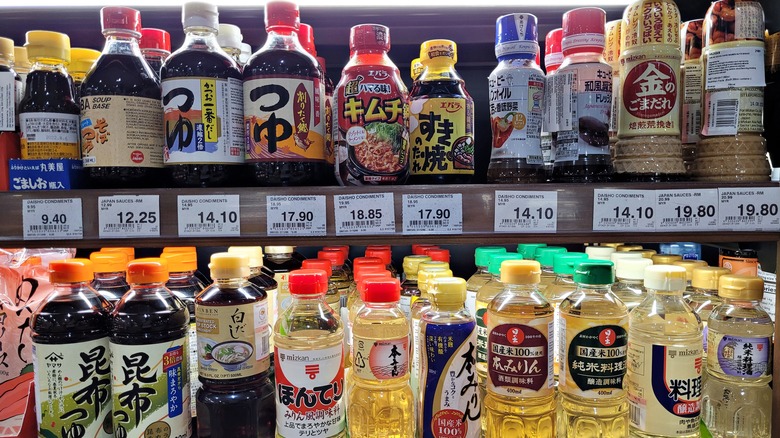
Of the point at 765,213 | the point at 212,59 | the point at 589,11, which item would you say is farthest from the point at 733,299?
the point at 212,59

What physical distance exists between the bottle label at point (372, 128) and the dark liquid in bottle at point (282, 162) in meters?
0.08

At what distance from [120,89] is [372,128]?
1.74 ft

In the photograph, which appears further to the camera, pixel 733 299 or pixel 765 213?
pixel 733 299

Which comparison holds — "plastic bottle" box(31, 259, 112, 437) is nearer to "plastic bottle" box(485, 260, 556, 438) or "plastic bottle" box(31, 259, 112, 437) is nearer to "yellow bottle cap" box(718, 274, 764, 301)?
"plastic bottle" box(485, 260, 556, 438)

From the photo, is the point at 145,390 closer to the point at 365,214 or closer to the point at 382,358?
the point at 382,358

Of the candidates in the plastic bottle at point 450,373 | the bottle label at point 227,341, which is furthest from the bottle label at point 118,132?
the plastic bottle at point 450,373

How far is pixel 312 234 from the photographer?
3.11ft

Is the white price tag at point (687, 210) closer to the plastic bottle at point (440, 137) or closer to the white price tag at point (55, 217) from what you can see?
the plastic bottle at point (440, 137)

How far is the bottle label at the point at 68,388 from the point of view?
103cm

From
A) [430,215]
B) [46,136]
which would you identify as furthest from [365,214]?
[46,136]

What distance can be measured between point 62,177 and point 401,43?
1135mm

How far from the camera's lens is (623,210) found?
95 cm

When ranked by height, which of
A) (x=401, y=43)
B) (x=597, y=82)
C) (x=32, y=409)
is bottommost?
(x=32, y=409)

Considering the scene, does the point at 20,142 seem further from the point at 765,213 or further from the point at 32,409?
the point at 765,213
